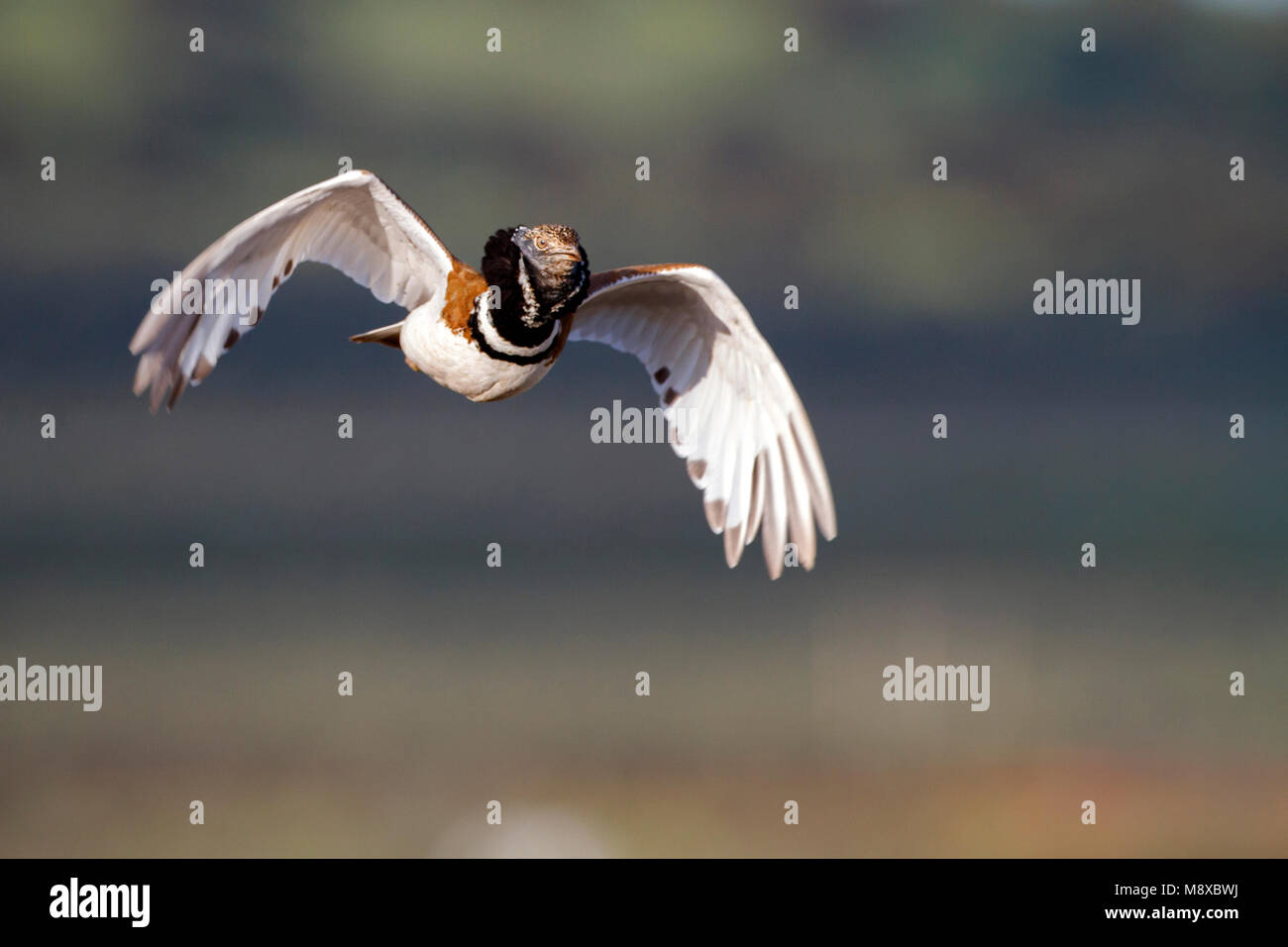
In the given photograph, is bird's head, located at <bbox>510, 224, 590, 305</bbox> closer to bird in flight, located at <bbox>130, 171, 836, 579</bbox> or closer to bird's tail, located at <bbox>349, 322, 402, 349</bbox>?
bird in flight, located at <bbox>130, 171, 836, 579</bbox>

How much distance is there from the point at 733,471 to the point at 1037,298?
1494 millimetres

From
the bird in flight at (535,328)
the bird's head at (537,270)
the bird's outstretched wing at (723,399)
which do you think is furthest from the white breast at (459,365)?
the bird's outstretched wing at (723,399)

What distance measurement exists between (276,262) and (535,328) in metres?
0.74

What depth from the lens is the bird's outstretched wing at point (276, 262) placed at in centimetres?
342

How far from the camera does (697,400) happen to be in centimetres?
404

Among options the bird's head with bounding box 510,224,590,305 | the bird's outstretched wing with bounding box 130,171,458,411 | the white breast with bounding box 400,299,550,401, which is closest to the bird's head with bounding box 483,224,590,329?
the bird's head with bounding box 510,224,590,305

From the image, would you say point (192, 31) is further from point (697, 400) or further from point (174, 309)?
point (697, 400)

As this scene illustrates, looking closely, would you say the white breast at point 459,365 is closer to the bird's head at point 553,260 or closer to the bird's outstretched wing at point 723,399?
the bird's head at point 553,260

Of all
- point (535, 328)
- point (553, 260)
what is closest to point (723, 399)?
point (535, 328)

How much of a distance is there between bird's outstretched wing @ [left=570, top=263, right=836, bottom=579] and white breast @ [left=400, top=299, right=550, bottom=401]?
0.32 metres

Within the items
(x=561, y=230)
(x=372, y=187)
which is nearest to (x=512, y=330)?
(x=561, y=230)

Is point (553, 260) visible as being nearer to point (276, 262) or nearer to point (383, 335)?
point (383, 335)

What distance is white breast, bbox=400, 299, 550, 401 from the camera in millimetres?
3430

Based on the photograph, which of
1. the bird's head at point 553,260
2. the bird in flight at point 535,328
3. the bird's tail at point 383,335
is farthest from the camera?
the bird's tail at point 383,335
